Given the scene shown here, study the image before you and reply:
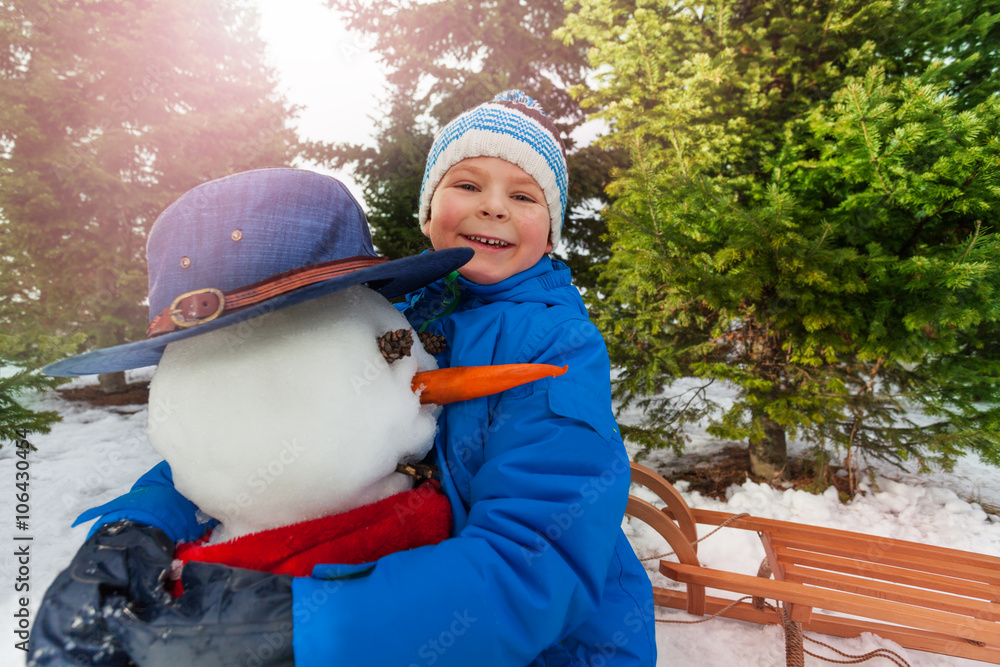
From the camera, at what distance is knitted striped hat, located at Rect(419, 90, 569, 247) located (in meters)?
1.42

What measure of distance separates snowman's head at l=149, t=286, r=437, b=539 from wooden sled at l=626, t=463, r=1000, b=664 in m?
1.54

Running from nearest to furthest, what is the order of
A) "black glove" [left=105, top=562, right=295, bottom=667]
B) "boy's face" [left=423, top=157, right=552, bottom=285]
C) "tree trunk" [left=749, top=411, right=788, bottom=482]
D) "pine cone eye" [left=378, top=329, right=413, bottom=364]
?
"black glove" [left=105, top=562, right=295, bottom=667] → "pine cone eye" [left=378, top=329, right=413, bottom=364] → "boy's face" [left=423, top=157, right=552, bottom=285] → "tree trunk" [left=749, top=411, right=788, bottom=482]

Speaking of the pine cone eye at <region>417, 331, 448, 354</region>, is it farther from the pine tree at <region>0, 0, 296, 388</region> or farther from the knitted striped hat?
the pine tree at <region>0, 0, 296, 388</region>

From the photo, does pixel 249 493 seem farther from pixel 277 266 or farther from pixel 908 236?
pixel 908 236

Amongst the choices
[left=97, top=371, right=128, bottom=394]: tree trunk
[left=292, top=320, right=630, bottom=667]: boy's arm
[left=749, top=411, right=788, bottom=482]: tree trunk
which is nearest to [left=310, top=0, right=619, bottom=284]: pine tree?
[left=749, top=411, right=788, bottom=482]: tree trunk

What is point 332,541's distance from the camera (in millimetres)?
852

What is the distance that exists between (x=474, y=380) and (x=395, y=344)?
212mm

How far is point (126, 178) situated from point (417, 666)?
7.17 metres

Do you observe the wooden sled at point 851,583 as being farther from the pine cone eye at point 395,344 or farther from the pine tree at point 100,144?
the pine tree at point 100,144

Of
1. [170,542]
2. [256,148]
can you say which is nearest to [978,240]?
[170,542]

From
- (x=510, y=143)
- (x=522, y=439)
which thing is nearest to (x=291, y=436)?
(x=522, y=439)

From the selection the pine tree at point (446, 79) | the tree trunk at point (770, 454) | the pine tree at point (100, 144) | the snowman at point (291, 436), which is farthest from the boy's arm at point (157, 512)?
the pine tree at point (100, 144)

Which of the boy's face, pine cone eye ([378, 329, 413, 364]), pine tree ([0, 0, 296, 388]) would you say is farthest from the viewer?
pine tree ([0, 0, 296, 388])

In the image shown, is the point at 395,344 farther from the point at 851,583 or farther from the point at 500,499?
the point at 851,583
